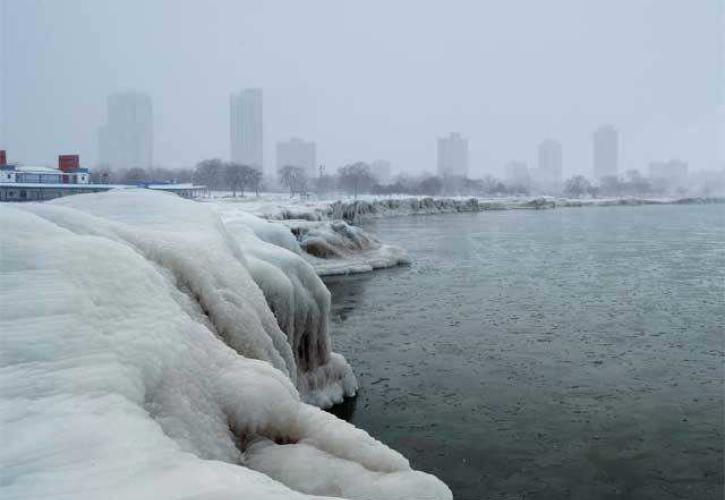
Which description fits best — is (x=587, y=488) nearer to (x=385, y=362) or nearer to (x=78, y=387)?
(x=385, y=362)

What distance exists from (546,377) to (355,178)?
13876cm

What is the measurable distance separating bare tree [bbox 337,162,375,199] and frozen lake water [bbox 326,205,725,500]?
410 ft

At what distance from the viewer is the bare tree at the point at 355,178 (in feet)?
501

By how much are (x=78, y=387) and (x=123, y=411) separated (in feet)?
1.18

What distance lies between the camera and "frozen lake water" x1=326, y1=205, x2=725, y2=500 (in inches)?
380

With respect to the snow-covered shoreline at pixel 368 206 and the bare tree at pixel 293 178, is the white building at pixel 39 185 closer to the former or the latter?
the snow-covered shoreline at pixel 368 206

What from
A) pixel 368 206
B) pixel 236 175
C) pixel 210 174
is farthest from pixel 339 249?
pixel 210 174

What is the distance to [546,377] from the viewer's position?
13.8 meters

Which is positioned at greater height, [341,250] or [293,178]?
[293,178]

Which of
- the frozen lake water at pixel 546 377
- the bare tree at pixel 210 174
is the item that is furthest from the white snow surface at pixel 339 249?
the bare tree at pixel 210 174

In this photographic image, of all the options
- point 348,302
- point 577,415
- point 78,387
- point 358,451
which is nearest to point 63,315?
point 78,387

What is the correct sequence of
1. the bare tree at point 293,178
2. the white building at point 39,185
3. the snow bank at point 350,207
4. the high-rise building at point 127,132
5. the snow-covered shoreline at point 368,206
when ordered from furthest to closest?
1. the high-rise building at point 127,132
2. the bare tree at point 293,178
3. the white building at point 39,185
4. the snow-covered shoreline at point 368,206
5. the snow bank at point 350,207

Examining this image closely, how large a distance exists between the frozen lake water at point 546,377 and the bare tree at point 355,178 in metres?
125

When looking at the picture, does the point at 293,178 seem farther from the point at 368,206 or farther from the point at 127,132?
the point at 127,132
